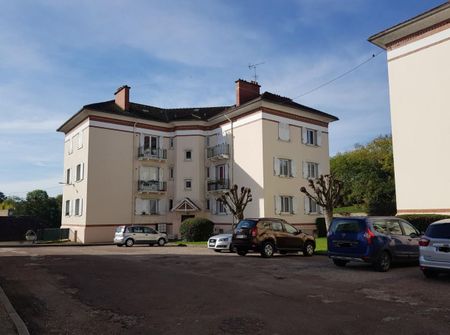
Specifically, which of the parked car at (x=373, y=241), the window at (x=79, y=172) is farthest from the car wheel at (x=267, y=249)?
the window at (x=79, y=172)

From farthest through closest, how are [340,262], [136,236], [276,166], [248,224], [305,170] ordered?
[305,170]
[276,166]
[136,236]
[248,224]
[340,262]

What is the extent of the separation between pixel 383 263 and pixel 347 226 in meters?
1.58

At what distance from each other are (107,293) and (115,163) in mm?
28886

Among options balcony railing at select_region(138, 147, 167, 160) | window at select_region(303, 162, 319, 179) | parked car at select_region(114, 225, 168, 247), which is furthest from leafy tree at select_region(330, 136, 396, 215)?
parked car at select_region(114, 225, 168, 247)

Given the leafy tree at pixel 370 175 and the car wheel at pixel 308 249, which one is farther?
the leafy tree at pixel 370 175

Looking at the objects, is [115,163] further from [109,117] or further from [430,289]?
[430,289]

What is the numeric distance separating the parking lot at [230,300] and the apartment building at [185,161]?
834 inches

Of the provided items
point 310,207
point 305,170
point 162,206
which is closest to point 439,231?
point 310,207

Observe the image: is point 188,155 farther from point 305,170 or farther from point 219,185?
point 305,170

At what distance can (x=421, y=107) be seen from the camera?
72.5 feet

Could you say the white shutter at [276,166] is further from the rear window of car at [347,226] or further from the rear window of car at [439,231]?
the rear window of car at [439,231]

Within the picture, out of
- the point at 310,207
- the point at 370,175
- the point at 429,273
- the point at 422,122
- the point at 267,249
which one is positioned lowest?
the point at 429,273

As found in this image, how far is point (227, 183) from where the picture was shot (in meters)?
36.8

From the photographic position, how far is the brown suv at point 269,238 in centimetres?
1836
